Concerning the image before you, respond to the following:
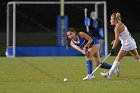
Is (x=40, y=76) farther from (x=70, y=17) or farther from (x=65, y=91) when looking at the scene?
(x=70, y=17)

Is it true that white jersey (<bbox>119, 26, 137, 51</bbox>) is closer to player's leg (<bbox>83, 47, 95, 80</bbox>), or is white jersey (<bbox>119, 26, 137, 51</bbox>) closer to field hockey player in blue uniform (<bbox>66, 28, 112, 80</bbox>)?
field hockey player in blue uniform (<bbox>66, 28, 112, 80</bbox>)

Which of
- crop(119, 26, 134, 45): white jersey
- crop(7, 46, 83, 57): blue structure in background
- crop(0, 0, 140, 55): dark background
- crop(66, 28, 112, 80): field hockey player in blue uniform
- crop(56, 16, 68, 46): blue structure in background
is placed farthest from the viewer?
crop(0, 0, 140, 55): dark background

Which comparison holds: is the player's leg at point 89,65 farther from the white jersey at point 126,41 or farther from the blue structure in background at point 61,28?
the blue structure in background at point 61,28

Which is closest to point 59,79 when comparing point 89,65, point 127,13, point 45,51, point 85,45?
point 89,65

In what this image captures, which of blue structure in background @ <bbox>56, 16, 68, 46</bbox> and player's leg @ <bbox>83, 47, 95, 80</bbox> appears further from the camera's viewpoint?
blue structure in background @ <bbox>56, 16, 68, 46</bbox>

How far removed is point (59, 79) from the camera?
16688 millimetres

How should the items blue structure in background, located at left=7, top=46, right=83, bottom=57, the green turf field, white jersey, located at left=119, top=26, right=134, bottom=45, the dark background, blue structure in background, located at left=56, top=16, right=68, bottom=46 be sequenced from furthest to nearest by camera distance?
the dark background
blue structure in background, located at left=56, top=16, right=68, bottom=46
blue structure in background, located at left=7, top=46, right=83, bottom=57
white jersey, located at left=119, top=26, right=134, bottom=45
the green turf field

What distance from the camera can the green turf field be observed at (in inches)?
549

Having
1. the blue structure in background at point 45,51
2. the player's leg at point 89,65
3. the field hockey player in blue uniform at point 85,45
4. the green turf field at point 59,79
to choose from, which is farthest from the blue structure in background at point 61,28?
the player's leg at point 89,65

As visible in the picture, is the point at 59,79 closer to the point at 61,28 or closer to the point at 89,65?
the point at 89,65

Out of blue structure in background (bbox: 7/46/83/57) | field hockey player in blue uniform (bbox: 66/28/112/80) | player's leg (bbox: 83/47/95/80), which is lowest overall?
blue structure in background (bbox: 7/46/83/57)

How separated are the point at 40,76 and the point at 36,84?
252 centimetres

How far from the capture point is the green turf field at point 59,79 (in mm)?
13938

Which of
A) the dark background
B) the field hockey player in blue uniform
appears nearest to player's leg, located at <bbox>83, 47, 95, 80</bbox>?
the field hockey player in blue uniform
